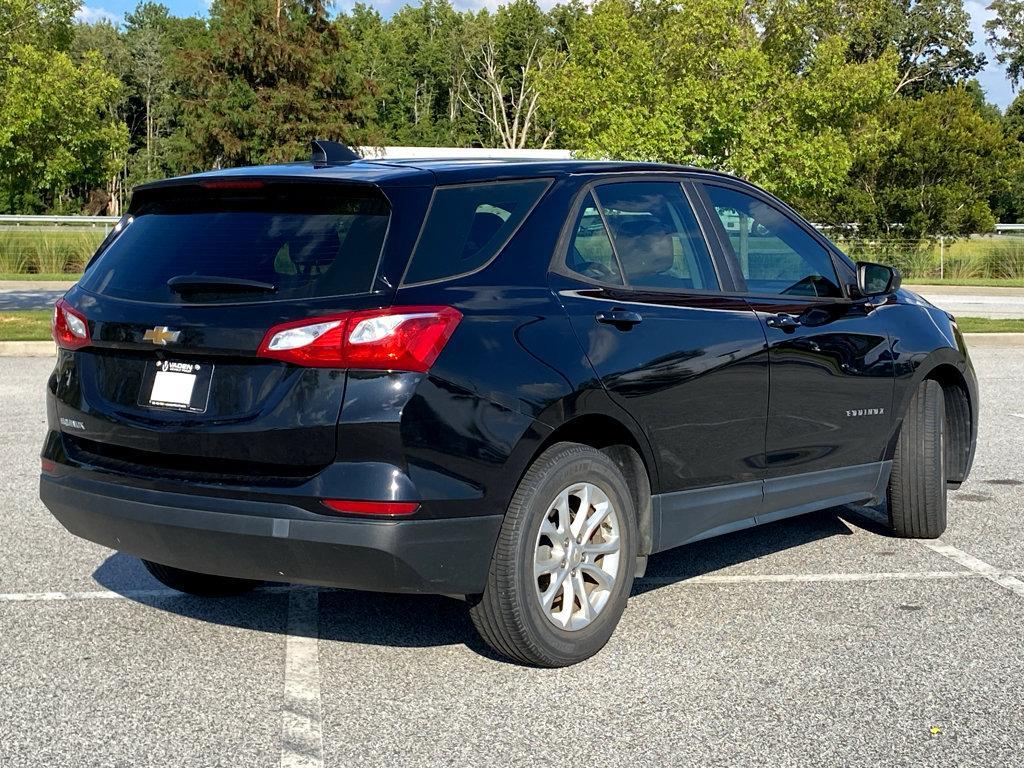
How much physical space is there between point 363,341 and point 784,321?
88.0 inches

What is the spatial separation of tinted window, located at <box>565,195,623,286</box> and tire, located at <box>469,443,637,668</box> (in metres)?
0.67

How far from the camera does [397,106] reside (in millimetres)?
101000

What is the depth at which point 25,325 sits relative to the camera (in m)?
18.4

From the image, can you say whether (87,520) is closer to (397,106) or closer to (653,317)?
(653,317)

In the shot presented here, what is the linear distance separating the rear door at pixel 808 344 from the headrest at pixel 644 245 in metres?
0.37

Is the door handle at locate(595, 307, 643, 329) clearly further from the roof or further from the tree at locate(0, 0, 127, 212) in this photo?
the tree at locate(0, 0, 127, 212)

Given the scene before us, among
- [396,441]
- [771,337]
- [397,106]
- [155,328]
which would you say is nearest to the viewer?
[396,441]

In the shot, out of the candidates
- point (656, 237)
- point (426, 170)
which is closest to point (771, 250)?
point (656, 237)

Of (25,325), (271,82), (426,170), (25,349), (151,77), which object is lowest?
(25,349)

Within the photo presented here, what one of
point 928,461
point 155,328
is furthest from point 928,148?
point 155,328

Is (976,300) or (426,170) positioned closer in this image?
(426,170)

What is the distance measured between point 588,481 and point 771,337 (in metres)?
1.32

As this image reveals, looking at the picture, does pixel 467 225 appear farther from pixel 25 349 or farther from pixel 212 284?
pixel 25 349

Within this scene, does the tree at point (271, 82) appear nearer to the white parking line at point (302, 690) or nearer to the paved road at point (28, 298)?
the paved road at point (28, 298)
